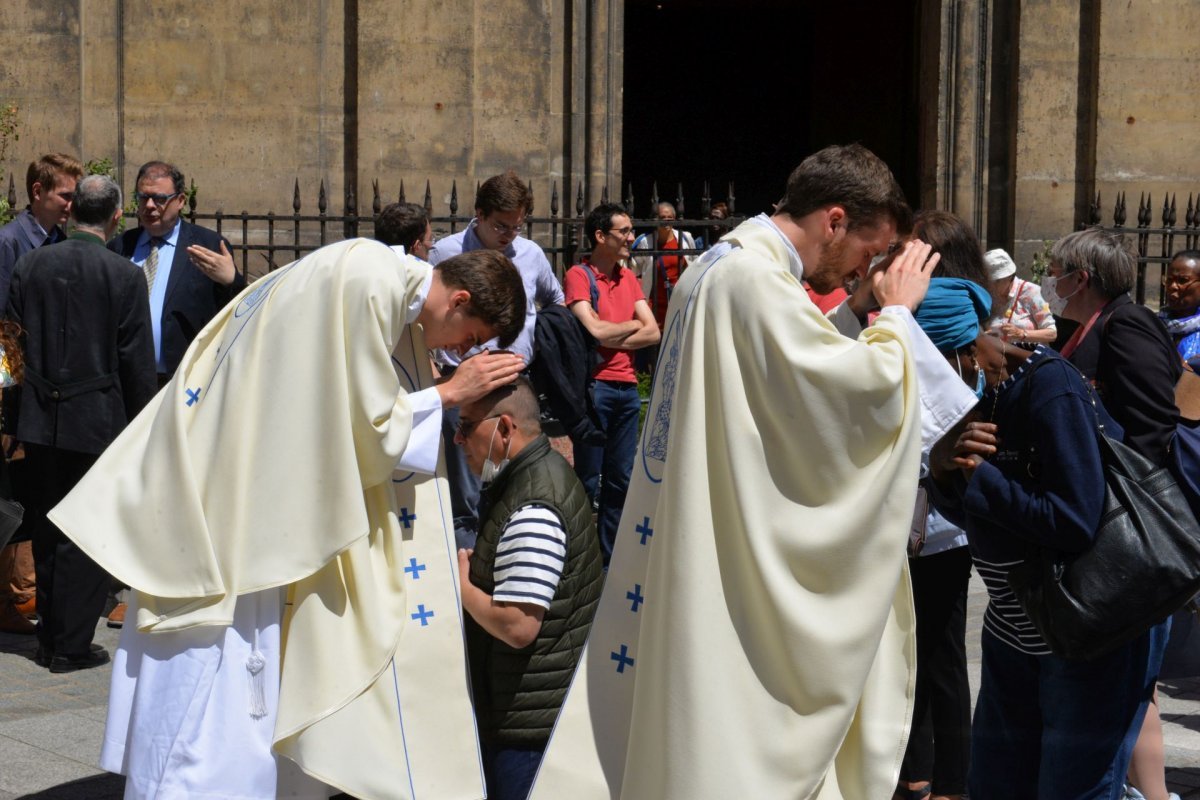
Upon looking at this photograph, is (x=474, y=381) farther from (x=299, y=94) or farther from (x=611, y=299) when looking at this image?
(x=299, y=94)

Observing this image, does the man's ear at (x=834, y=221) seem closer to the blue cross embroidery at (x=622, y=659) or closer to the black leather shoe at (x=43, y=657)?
the blue cross embroidery at (x=622, y=659)

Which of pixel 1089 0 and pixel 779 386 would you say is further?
pixel 1089 0

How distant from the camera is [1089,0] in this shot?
40.0 feet

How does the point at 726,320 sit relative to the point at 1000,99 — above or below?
below

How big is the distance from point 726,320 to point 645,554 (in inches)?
21.7

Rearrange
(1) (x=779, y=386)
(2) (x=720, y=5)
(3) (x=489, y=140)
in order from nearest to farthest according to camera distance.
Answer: (1) (x=779, y=386)
(3) (x=489, y=140)
(2) (x=720, y=5)

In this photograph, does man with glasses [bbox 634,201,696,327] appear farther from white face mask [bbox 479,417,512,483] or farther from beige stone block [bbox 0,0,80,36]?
white face mask [bbox 479,417,512,483]

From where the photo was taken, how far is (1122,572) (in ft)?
11.3

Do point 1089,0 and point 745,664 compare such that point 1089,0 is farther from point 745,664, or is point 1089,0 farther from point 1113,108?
point 745,664

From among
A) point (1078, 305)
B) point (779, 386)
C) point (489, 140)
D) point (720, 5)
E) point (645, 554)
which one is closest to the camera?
point (779, 386)

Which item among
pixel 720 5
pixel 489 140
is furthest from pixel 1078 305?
pixel 720 5

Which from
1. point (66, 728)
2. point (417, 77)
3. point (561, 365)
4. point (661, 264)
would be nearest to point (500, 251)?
point (561, 365)

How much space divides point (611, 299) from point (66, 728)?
3.61 m

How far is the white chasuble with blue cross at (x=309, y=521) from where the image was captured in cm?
325
